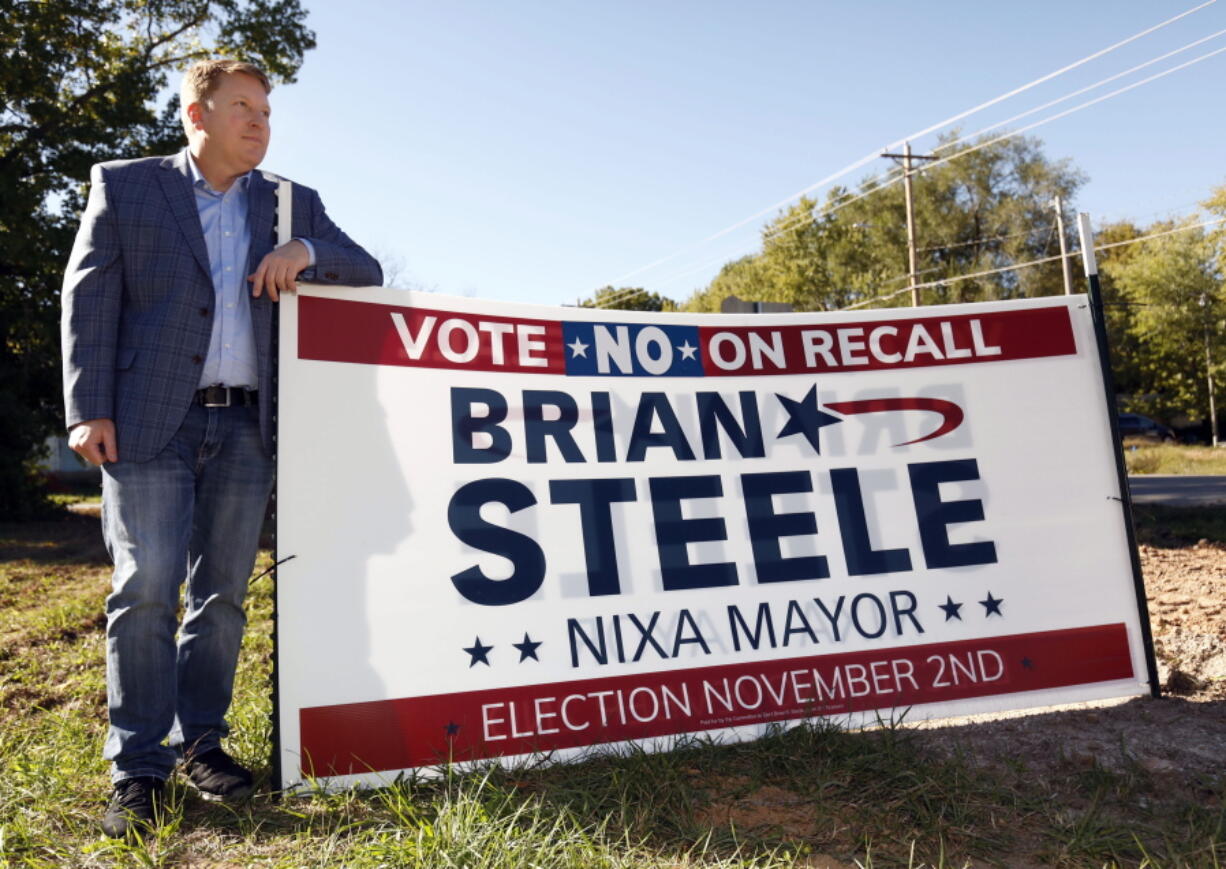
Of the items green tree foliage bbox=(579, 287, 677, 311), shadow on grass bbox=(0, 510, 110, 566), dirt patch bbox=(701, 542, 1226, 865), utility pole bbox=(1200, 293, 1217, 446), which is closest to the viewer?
dirt patch bbox=(701, 542, 1226, 865)

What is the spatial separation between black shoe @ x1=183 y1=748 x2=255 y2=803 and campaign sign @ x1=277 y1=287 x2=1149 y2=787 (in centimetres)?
15

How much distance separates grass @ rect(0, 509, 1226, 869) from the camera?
218 centimetres

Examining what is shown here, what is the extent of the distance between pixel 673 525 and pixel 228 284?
162 centimetres

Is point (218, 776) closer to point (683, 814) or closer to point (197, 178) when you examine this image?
point (683, 814)

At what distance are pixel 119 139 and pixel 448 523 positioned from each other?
1579cm

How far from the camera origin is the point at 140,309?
2.67 metres

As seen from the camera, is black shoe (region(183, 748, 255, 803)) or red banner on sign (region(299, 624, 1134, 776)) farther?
red banner on sign (region(299, 624, 1134, 776))

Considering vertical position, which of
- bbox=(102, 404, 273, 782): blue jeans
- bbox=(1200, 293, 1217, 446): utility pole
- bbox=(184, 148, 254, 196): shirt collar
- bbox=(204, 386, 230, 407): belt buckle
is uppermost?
bbox=(1200, 293, 1217, 446): utility pole

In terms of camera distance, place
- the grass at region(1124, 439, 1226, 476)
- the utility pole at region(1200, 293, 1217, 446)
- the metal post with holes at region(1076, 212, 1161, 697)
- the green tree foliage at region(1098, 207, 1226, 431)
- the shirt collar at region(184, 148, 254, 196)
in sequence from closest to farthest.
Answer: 1. the shirt collar at region(184, 148, 254, 196)
2. the metal post with holes at region(1076, 212, 1161, 697)
3. the grass at region(1124, 439, 1226, 476)
4. the utility pole at region(1200, 293, 1217, 446)
5. the green tree foliage at region(1098, 207, 1226, 431)

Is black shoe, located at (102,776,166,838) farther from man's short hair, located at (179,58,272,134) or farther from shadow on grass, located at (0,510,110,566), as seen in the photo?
shadow on grass, located at (0,510,110,566)

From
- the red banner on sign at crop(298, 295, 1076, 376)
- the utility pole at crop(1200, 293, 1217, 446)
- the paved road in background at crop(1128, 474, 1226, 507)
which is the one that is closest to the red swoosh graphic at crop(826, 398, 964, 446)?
the red banner on sign at crop(298, 295, 1076, 376)

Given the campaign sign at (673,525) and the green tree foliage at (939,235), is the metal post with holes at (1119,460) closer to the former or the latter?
the campaign sign at (673,525)

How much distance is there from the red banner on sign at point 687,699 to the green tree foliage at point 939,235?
3341 centimetres

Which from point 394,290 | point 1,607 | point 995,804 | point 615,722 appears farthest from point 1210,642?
point 1,607
